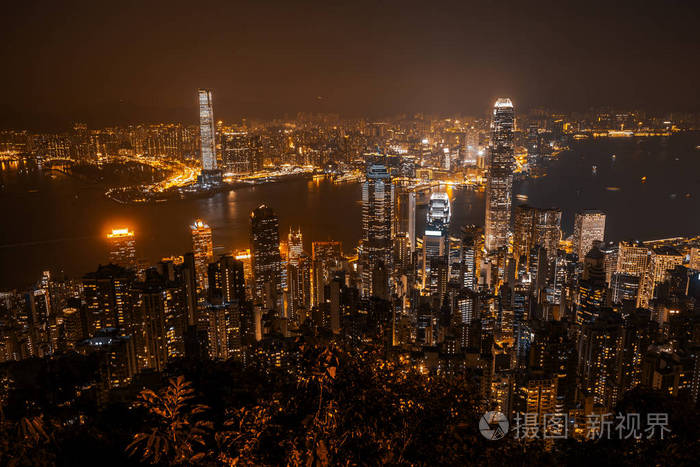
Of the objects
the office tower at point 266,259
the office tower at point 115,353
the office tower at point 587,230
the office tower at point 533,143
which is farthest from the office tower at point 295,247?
the office tower at point 533,143

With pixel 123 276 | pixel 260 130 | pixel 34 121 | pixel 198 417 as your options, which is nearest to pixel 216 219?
pixel 34 121

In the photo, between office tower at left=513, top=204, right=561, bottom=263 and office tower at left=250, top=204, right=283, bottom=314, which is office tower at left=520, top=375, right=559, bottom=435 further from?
office tower at left=513, top=204, right=561, bottom=263

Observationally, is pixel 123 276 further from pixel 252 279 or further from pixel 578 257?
pixel 578 257

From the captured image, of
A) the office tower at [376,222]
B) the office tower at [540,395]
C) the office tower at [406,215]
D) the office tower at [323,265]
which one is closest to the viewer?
the office tower at [540,395]

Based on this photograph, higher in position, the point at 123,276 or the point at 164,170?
the point at 164,170

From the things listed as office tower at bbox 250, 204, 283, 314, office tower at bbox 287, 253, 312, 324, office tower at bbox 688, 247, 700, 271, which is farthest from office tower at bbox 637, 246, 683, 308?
office tower at bbox 250, 204, 283, 314

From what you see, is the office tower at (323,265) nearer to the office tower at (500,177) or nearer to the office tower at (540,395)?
the office tower at (540,395)
